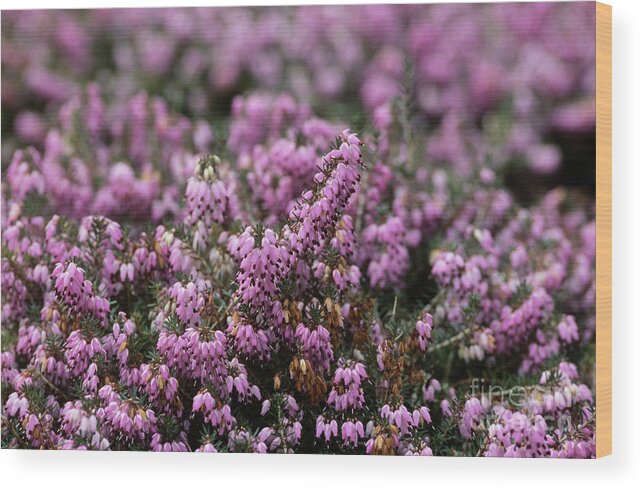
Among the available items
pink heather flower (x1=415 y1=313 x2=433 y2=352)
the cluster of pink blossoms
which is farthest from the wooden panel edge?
pink heather flower (x1=415 y1=313 x2=433 y2=352)

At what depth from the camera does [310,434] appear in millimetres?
6191

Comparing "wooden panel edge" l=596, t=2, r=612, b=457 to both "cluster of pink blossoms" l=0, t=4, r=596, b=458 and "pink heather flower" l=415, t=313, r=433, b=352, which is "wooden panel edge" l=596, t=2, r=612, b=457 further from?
"pink heather flower" l=415, t=313, r=433, b=352

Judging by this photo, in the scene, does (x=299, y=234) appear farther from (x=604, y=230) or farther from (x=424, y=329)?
(x=604, y=230)

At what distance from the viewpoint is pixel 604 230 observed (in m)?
6.04

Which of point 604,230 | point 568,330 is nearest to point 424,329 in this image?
point 568,330

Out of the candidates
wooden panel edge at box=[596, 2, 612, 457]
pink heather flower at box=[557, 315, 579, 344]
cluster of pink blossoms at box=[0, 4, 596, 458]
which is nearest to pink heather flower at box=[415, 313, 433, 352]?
cluster of pink blossoms at box=[0, 4, 596, 458]

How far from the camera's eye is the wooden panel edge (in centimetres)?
602

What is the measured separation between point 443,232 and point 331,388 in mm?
1013

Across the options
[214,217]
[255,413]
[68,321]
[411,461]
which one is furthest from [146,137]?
Answer: [411,461]

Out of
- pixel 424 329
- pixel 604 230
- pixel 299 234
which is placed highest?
pixel 604 230

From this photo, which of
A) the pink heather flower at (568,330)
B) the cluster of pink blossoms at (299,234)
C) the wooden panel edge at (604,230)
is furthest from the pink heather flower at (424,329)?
the wooden panel edge at (604,230)

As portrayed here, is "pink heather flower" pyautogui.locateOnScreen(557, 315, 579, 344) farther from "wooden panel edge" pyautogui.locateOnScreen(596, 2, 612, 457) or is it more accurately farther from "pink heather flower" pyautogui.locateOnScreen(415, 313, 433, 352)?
"pink heather flower" pyautogui.locateOnScreen(415, 313, 433, 352)

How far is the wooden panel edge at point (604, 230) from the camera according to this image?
6.02 m

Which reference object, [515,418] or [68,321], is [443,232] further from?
[68,321]
